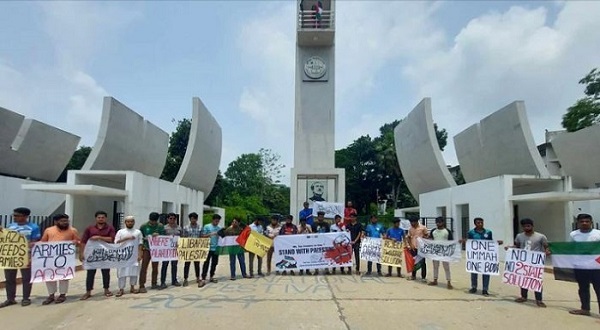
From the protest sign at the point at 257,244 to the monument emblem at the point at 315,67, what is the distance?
14.4m

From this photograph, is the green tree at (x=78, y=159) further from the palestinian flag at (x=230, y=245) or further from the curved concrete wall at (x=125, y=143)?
the palestinian flag at (x=230, y=245)

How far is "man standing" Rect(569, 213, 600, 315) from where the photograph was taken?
7332mm

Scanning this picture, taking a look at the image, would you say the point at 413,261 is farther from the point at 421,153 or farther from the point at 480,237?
the point at 421,153

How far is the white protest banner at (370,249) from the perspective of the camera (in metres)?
11.3

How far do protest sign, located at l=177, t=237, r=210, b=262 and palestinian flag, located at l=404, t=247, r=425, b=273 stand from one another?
4.56 meters

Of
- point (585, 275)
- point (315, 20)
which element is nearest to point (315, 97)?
point (315, 20)

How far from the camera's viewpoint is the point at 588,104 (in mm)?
33375

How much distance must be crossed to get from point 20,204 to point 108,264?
47.6ft

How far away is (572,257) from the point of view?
7.64 metres

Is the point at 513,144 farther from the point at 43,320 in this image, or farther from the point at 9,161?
the point at 9,161

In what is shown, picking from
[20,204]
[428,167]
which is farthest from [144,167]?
[428,167]

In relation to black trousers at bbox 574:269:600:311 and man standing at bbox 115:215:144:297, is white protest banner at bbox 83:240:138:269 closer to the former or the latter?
man standing at bbox 115:215:144:297

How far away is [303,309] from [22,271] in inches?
185

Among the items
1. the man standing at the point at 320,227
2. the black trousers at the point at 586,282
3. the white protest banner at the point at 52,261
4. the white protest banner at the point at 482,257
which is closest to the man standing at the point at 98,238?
the white protest banner at the point at 52,261
